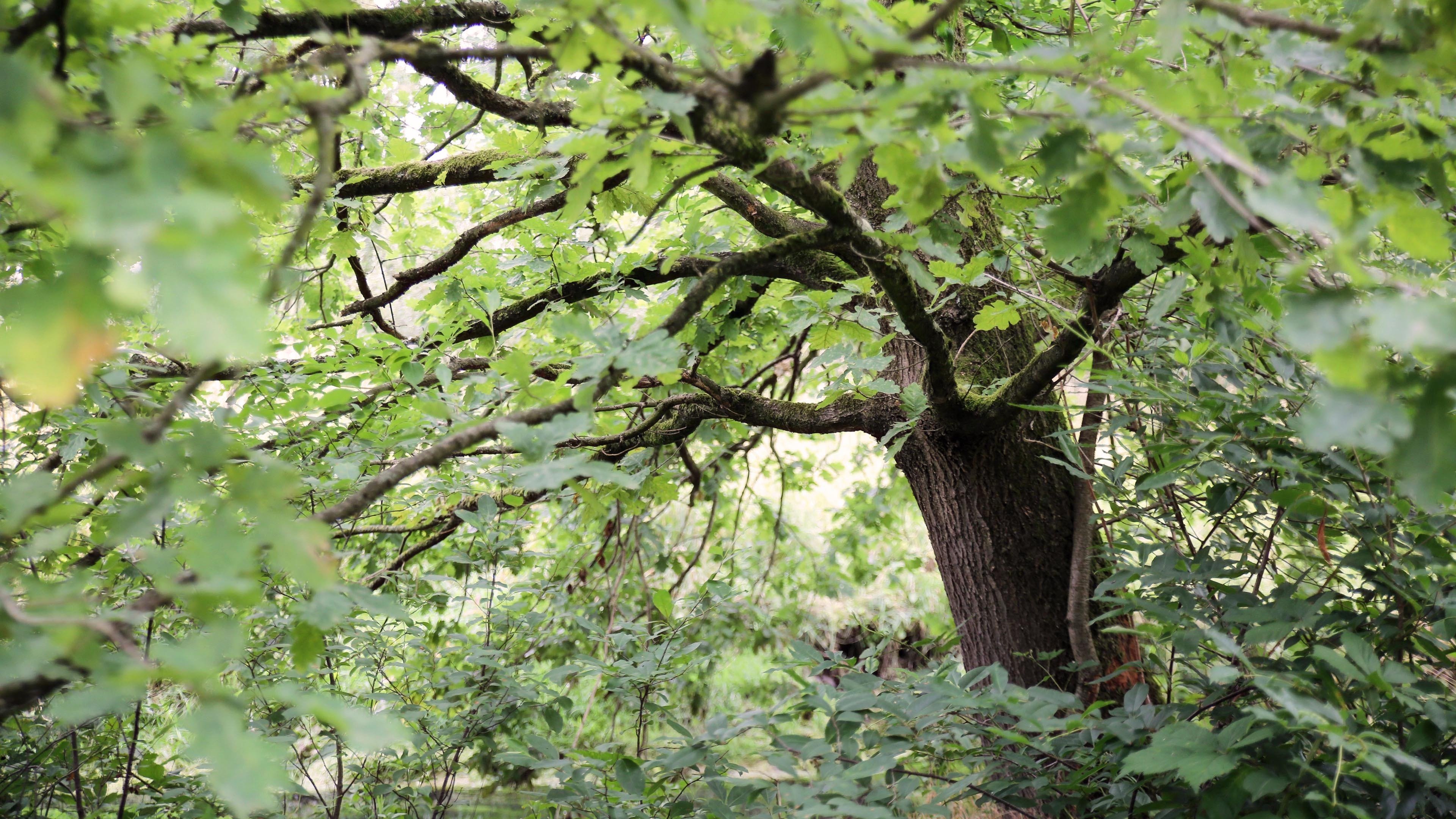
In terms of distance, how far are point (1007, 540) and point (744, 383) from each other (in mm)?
1240

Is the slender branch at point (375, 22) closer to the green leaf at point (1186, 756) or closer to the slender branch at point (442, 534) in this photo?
the slender branch at point (442, 534)

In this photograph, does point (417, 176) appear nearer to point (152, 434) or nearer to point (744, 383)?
point (744, 383)

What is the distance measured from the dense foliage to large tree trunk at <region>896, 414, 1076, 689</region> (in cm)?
5

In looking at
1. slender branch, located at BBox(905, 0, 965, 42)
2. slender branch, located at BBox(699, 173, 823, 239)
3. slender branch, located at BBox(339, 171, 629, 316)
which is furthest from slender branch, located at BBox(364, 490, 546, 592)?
slender branch, located at BBox(905, 0, 965, 42)

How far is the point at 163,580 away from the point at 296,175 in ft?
7.29

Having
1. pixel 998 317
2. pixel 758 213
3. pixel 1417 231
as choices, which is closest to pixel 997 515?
pixel 998 317

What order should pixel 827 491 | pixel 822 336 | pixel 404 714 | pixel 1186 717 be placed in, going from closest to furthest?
pixel 1186 717, pixel 404 714, pixel 822 336, pixel 827 491

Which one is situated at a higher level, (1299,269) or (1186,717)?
(1299,269)

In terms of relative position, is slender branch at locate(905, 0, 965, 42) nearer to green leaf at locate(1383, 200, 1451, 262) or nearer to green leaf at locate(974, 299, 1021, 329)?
green leaf at locate(1383, 200, 1451, 262)

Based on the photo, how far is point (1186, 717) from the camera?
52.4 inches

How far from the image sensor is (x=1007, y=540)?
82.7 inches

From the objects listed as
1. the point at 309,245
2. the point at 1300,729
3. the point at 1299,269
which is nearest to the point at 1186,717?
the point at 1300,729

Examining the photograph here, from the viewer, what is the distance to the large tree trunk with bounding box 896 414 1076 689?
206 cm

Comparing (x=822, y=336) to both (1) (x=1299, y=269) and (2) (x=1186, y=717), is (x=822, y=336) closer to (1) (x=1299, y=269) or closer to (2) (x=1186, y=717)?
(2) (x=1186, y=717)
